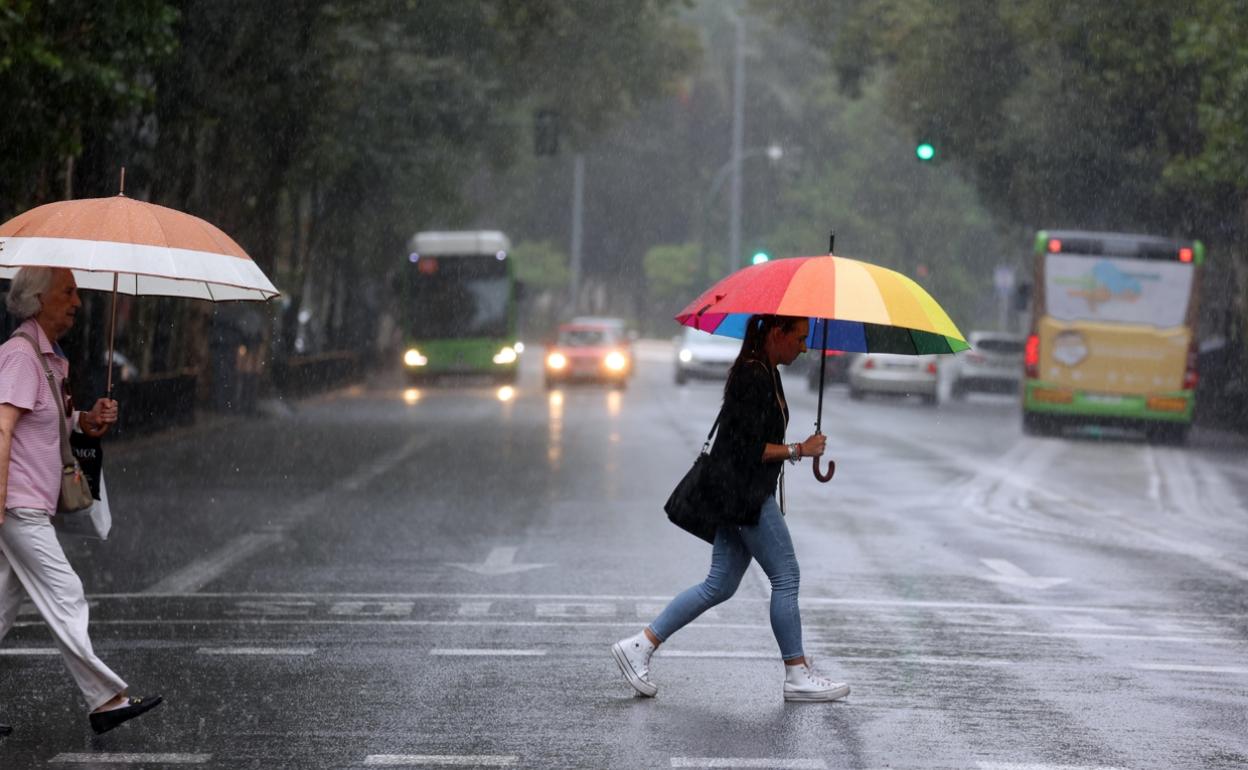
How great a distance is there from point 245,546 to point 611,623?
426 cm

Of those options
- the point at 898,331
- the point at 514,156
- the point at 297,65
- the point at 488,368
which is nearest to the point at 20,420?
the point at 898,331

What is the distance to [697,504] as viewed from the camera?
8.34 m

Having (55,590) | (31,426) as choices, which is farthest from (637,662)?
(31,426)

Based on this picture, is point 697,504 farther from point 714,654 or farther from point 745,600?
point 745,600

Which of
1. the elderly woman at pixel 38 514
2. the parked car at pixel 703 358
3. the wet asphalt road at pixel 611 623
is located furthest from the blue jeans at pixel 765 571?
the parked car at pixel 703 358

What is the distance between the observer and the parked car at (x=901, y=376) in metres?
40.6

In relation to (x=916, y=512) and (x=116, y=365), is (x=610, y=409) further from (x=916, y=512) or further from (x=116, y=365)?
(x=916, y=512)

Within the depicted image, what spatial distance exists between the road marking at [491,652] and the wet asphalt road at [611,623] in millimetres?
24

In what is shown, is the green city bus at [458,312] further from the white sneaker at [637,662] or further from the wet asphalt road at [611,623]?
the white sneaker at [637,662]

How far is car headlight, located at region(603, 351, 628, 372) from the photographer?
45094 millimetres

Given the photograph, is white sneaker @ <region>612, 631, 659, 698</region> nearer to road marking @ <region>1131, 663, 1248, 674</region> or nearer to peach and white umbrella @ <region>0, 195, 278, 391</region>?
peach and white umbrella @ <region>0, 195, 278, 391</region>

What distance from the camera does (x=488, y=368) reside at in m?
46.0

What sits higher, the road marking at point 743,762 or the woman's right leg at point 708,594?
the woman's right leg at point 708,594

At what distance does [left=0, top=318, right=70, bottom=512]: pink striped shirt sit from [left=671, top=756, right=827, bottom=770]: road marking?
253 centimetres
